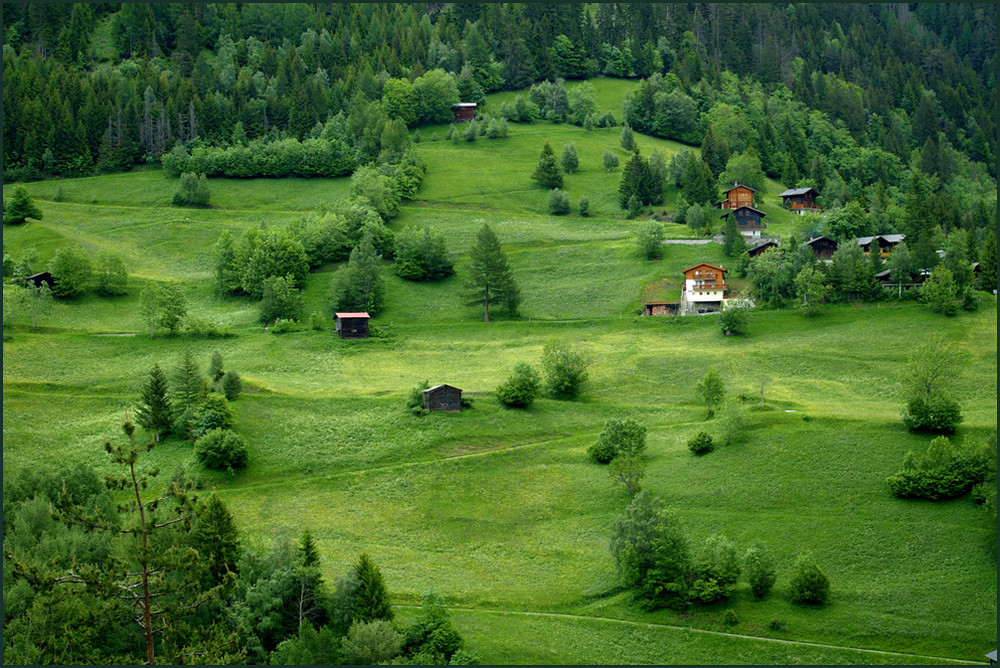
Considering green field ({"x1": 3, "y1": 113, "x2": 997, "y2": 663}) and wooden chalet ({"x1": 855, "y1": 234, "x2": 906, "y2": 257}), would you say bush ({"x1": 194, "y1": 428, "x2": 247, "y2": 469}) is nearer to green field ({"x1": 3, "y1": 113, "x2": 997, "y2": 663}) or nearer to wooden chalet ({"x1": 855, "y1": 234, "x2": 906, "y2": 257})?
green field ({"x1": 3, "y1": 113, "x2": 997, "y2": 663})

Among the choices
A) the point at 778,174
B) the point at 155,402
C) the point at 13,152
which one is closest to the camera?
the point at 155,402

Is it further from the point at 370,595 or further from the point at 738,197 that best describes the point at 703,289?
the point at 370,595

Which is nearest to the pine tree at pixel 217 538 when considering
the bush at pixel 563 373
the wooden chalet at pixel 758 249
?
the bush at pixel 563 373

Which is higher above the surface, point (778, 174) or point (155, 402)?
point (778, 174)

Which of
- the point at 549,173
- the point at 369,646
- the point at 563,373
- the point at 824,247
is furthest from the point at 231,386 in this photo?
the point at 549,173

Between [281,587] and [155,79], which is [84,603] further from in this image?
[155,79]

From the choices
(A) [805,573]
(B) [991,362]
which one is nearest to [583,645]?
(A) [805,573]
